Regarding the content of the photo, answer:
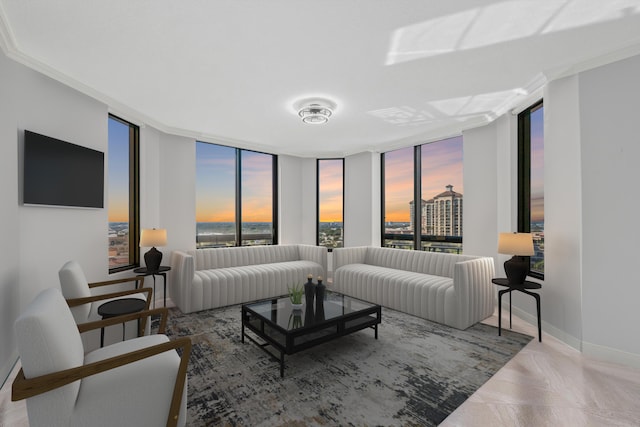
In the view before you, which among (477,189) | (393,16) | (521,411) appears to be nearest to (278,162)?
(477,189)

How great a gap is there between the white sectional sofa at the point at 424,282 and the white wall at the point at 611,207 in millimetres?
1013

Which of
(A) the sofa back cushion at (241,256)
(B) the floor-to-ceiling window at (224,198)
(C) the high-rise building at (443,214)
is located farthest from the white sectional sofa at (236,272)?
(C) the high-rise building at (443,214)

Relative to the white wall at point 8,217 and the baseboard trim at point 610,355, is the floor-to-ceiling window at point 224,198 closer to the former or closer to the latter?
the white wall at point 8,217

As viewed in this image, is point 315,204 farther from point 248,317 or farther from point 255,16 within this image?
point 255,16

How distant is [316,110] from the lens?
365cm

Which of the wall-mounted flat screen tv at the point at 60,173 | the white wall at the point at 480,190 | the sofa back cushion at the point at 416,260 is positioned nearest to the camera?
the wall-mounted flat screen tv at the point at 60,173

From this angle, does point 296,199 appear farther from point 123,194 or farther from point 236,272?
point 123,194

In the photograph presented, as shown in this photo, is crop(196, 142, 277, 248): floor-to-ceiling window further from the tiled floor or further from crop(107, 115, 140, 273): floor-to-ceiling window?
the tiled floor

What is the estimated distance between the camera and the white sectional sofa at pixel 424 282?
341 centimetres

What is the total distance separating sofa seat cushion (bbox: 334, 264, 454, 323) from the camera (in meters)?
3.55

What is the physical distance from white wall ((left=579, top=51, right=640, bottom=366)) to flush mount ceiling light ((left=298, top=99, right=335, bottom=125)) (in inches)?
103

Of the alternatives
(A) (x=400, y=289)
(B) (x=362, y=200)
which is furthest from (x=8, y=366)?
(B) (x=362, y=200)

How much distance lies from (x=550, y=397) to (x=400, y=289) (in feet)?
6.49

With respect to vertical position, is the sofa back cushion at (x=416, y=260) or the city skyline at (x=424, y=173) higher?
the city skyline at (x=424, y=173)
